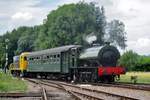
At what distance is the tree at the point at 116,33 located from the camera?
362 ft

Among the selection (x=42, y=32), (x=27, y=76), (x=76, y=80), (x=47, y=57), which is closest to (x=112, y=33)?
(x=42, y=32)

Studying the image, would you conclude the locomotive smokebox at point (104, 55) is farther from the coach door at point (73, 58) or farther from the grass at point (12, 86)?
the grass at point (12, 86)

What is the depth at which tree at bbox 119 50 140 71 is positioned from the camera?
272ft

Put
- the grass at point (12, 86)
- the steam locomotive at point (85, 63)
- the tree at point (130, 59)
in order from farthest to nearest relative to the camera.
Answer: the tree at point (130, 59) < the steam locomotive at point (85, 63) < the grass at point (12, 86)

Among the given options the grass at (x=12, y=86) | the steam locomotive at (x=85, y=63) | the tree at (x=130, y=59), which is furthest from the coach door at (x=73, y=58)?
the tree at (x=130, y=59)

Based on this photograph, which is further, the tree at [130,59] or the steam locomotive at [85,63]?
the tree at [130,59]

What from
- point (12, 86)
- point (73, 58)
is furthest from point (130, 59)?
point (12, 86)

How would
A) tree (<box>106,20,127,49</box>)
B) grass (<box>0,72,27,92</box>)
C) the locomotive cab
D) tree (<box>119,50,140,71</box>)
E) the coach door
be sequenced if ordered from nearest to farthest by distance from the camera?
grass (<box>0,72,27,92</box>), the locomotive cab, the coach door, tree (<box>119,50,140,71</box>), tree (<box>106,20,127,49</box>)

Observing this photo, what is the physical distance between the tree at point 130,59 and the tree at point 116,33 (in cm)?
1269

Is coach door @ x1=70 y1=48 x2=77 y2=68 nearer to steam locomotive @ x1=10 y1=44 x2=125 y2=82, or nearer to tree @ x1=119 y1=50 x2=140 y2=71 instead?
steam locomotive @ x1=10 y1=44 x2=125 y2=82

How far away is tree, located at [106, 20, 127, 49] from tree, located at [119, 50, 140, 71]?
12690 mm

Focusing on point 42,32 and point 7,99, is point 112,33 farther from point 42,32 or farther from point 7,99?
point 7,99

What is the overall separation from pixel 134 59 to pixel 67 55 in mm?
55111

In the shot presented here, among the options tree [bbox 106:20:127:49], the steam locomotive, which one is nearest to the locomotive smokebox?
the steam locomotive
